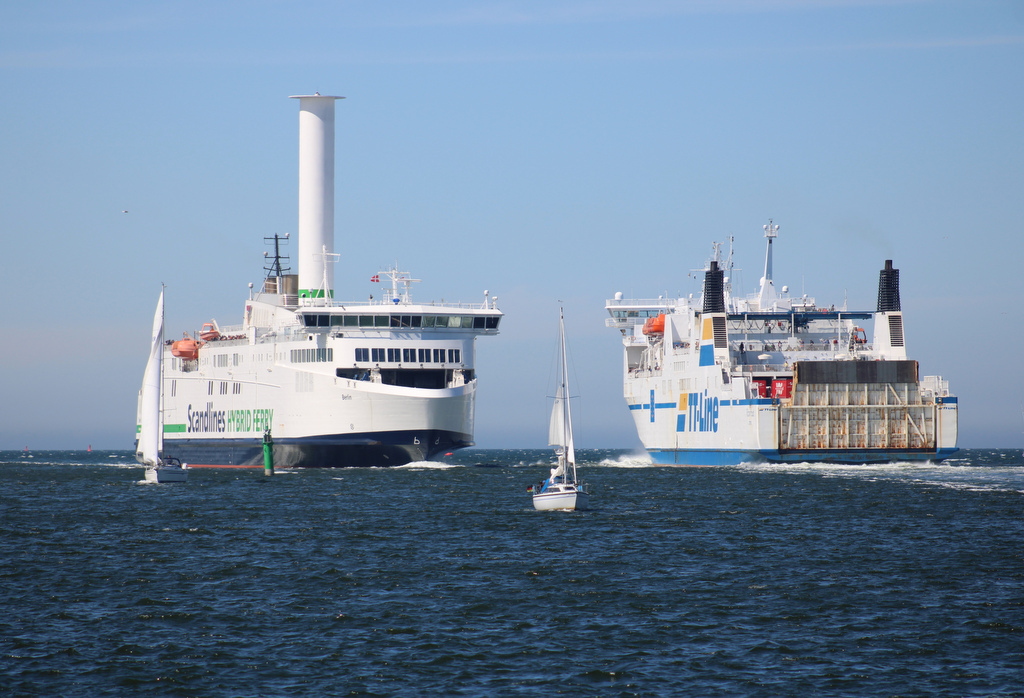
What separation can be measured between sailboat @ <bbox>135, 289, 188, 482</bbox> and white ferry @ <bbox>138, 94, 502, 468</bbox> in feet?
25.8

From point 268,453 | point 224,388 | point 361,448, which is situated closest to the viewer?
point 361,448

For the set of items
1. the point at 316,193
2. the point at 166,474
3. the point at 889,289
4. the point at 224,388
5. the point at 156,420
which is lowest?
the point at 166,474

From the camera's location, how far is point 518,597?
2669 cm

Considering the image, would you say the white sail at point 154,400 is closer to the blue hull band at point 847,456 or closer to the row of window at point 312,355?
the row of window at point 312,355

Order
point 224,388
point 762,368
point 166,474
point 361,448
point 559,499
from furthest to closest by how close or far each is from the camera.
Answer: point 224,388
point 762,368
point 361,448
point 166,474
point 559,499

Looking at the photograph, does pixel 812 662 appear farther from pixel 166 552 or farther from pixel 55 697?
pixel 166 552

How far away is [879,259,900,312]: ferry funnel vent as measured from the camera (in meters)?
67.1

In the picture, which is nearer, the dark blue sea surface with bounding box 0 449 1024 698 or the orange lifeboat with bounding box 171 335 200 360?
the dark blue sea surface with bounding box 0 449 1024 698

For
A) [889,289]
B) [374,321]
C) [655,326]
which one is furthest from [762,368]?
[374,321]

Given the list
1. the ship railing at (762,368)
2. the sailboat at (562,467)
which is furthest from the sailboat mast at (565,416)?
the ship railing at (762,368)

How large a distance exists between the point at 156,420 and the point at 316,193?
2278 centimetres

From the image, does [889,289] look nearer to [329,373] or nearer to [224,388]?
[329,373]

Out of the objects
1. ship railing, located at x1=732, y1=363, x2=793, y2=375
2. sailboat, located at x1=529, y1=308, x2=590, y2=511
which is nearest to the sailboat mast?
A: sailboat, located at x1=529, y1=308, x2=590, y2=511

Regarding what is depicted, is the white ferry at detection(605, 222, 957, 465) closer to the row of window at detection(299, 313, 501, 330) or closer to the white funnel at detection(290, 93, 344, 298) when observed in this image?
the row of window at detection(299, 313, 501, 330)
